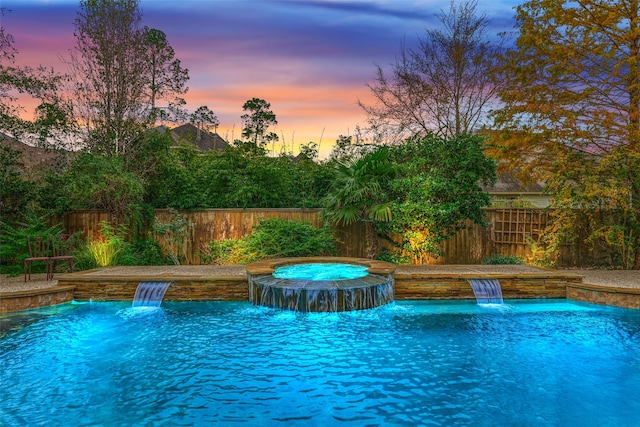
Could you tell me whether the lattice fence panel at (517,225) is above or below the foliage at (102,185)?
below

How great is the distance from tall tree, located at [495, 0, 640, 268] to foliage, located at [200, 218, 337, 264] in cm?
560

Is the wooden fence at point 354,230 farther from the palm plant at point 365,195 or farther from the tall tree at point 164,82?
the tall tree at point 164,82

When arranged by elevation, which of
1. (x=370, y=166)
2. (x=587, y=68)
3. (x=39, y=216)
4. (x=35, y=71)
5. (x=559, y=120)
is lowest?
(x=39, y=216)

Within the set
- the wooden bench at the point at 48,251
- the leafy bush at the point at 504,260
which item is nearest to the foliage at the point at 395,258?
the leafy bush at the point at 504,260

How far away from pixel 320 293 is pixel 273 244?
3357 mm

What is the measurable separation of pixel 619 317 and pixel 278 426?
18.2ft

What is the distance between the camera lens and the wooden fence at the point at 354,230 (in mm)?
9570

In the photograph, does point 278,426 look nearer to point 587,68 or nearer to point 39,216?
point 39,216

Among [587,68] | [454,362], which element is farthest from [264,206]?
[587,68]

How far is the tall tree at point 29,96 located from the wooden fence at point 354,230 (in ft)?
6.92

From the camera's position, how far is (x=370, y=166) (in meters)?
8.95

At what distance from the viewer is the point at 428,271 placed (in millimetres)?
7277

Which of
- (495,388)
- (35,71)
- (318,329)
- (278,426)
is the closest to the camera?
(278,426)

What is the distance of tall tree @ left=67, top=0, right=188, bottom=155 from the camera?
30.6 ft
